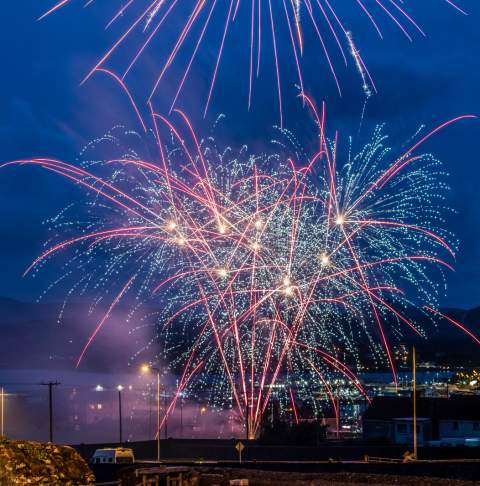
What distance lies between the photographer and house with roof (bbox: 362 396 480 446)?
48406 mm

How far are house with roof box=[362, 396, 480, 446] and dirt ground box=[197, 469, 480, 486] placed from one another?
26947 millimetres

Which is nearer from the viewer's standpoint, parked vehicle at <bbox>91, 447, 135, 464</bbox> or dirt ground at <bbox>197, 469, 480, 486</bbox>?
dirt ground at <bbox>197, 469, 480, 486</bbox>

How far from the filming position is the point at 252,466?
85.5ft

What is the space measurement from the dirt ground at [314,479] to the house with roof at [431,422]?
2695 centimetres

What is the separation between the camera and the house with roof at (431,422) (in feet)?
159

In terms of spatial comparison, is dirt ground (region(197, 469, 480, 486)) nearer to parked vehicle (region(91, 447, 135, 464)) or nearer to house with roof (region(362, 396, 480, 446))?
parked vehicle (region(91, 447, 135, 464))

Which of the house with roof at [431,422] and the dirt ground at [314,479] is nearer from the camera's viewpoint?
the dirt ground at [314,479]

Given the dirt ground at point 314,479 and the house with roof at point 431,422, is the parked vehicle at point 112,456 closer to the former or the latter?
the dirt ground at point 314,479

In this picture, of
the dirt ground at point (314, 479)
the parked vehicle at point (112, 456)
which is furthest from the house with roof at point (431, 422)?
the dirt ground at point (314, 479)

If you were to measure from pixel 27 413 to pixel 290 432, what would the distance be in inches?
1574

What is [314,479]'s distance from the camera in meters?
21.1

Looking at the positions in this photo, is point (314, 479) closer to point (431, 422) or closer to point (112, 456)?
point (112, 456)

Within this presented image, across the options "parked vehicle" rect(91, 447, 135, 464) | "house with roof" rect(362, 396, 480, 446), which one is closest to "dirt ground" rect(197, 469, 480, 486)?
"parked vehicle" rect(91, 447, 135, 464)

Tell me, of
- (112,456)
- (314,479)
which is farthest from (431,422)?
(314,479)
